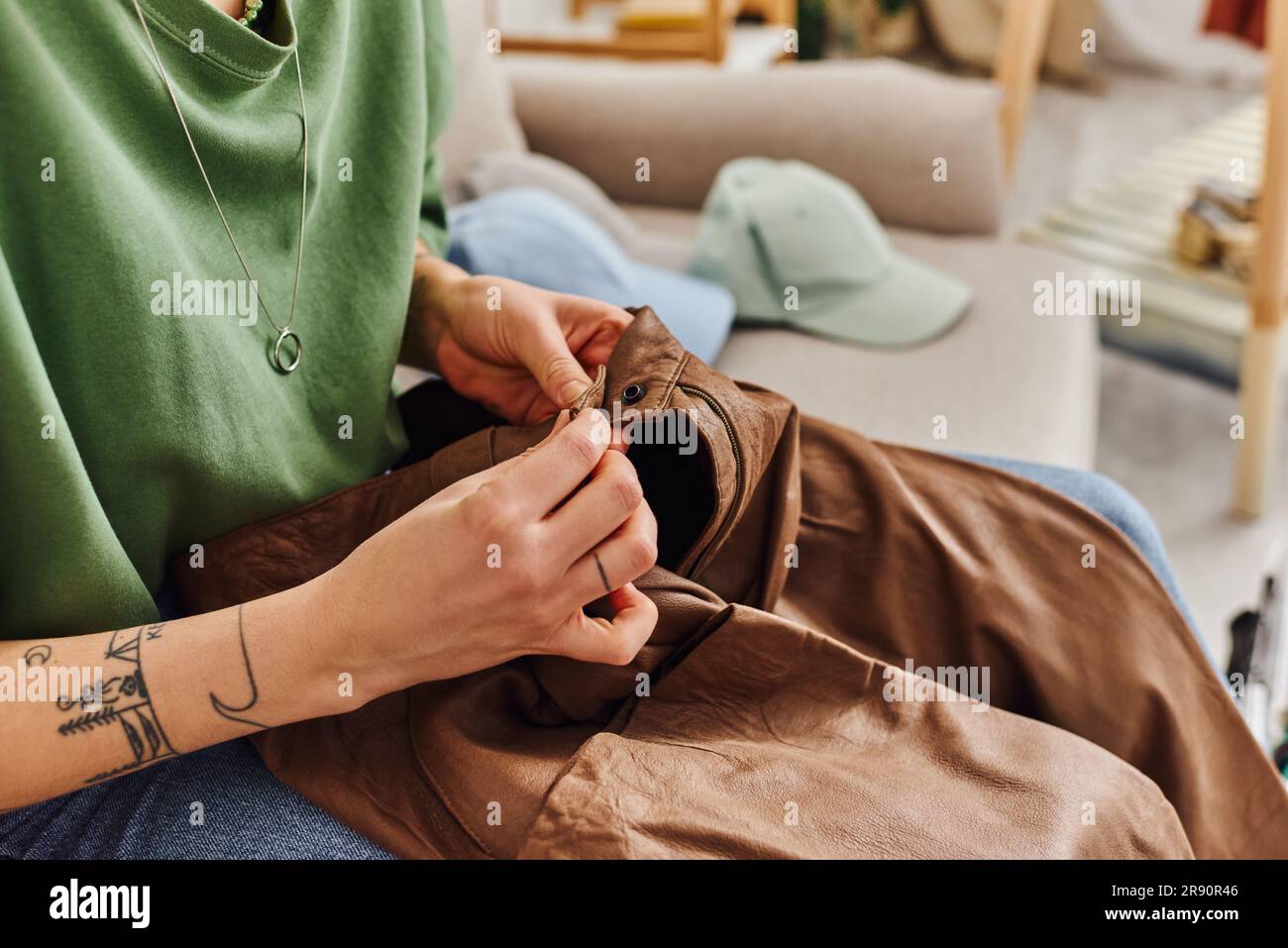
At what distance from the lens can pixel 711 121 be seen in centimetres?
154

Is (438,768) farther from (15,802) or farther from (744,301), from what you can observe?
(744,301)

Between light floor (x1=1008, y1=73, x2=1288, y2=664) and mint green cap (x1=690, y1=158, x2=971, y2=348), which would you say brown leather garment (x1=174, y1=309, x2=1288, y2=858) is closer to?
mint green cap (x1=690, y1=158, x2=971, y2=348)

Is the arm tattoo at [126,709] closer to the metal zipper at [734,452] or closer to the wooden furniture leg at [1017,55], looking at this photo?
the metal zipper at [734,452]

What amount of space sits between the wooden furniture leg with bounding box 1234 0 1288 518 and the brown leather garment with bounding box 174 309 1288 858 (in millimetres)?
955

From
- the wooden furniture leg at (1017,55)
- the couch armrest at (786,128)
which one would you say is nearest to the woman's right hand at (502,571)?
the couch armrest at (786,128)

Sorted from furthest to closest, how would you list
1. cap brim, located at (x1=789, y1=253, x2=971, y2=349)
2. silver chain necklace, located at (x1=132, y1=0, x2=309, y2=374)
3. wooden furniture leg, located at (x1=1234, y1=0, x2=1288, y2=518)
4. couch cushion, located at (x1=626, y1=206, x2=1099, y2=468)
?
wooden furniture leg, located at (x1=1234, y1=0, x2=1288, y2=518), cap brim, located at (x1=789, y1=253, x2=971, y2=349), couch cushion, located at (x1=626, y1=206, x2=1099, y2=468), silver chain necklace, located at (x1=132, y1=0, x2=309, y2=374)

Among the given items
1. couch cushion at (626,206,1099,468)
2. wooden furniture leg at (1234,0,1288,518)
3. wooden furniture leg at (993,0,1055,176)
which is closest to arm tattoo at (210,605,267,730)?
couch cushion at (626,206,1099,468)

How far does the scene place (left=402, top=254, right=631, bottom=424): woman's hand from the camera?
682 millimetres

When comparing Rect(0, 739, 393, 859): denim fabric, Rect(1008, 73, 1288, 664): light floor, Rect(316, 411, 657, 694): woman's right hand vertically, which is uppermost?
Rect(316, 411, 657, 694): woman's right hand

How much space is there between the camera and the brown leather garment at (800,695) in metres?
0.54

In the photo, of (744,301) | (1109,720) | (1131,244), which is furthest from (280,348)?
(1131,244)

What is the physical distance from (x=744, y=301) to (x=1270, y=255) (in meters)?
0.73

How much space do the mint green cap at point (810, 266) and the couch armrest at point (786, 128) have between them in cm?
18
